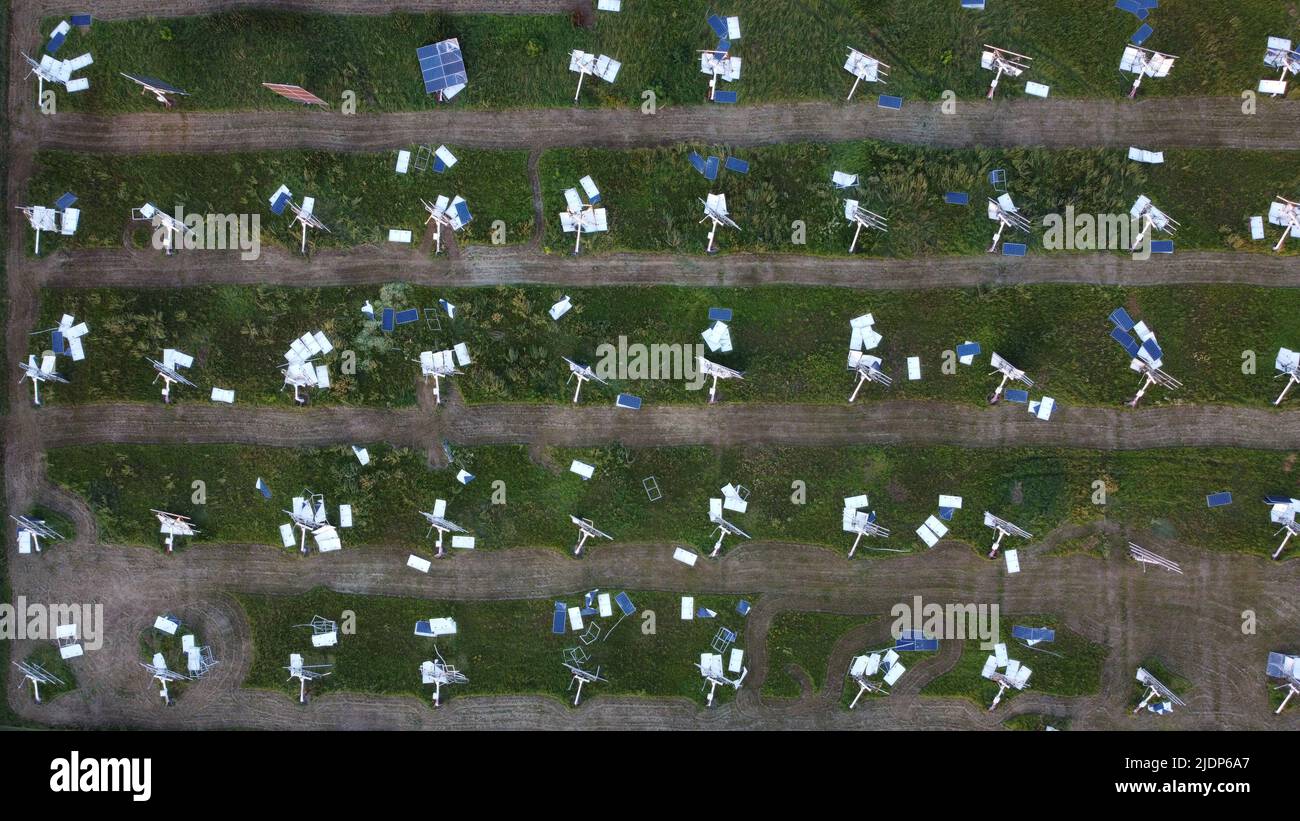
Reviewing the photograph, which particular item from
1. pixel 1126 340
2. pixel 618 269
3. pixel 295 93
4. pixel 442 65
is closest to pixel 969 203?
pixel 1126 340

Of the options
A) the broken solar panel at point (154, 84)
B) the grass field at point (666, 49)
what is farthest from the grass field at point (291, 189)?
the broken solar panel at point (154, 84)

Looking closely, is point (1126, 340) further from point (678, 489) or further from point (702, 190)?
point (678, 489)

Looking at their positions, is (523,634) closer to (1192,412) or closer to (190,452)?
(190,452)

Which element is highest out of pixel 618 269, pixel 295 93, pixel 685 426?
pixel 295 93

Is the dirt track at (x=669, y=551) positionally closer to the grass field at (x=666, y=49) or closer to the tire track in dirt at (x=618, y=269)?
the tire track in dirt at (x=618, y=269)

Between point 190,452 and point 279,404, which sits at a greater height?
point 279,404

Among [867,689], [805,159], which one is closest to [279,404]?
[805,159]

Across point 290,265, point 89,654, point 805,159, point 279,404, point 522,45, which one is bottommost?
point 89,654
